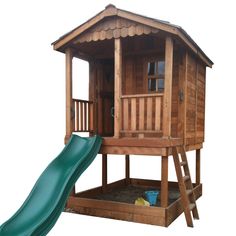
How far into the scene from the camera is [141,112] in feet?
18.8

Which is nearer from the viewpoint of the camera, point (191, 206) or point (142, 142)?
point (142, 142)

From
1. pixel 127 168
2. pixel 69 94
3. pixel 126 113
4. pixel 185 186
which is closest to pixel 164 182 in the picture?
pixel 185 186

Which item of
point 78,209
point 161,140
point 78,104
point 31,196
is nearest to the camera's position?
point 31,196

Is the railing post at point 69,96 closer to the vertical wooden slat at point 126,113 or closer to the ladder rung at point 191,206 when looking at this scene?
the vertical wooden slat at point 126,113

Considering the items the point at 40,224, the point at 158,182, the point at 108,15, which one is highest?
the point at 108,15

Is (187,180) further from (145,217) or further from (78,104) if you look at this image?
(78,104)

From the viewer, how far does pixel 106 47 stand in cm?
732

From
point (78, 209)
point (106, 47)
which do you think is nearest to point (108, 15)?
point (106, 47)

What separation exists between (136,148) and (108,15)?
279cm

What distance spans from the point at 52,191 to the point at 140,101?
7.94 ft

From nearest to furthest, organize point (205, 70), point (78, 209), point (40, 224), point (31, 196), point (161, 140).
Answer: point (40, 224), point (31, 196), point (161, 140), point (78, 209), point (205, 70)

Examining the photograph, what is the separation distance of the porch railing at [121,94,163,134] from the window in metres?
0.96

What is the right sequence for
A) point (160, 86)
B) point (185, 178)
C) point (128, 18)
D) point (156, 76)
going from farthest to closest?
point (156, 76) < point (160, 86) < point (185, 178) < point (128, 18)

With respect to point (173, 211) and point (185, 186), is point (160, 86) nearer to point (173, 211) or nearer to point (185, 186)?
point (185, 186)
